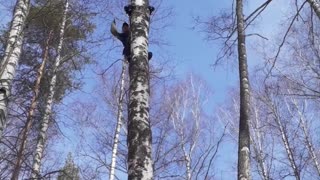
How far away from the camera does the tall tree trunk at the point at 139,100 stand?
12.1 ft

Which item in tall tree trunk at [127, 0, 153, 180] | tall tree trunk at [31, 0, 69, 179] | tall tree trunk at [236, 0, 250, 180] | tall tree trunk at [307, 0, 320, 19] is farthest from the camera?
tall tree trunk at [31, 0, 69, 179]

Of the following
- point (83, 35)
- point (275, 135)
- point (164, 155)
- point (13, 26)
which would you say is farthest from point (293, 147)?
point (13, 26)

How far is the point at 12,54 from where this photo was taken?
5.78m

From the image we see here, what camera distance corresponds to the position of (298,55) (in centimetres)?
1203

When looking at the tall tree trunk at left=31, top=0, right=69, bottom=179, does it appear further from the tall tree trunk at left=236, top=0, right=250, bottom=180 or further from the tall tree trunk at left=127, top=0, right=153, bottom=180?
the tall tree trunk at left=127, top=0, right=153, bottom=180

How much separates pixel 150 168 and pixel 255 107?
11819 mm

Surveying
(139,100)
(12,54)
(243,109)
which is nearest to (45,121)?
(12,54)

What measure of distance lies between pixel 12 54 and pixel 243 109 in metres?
3.76

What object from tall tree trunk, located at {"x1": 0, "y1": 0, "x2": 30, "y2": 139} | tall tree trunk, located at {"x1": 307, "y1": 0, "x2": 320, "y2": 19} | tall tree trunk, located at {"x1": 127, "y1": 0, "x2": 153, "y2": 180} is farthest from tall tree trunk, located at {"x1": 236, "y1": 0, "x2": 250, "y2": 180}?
tall tree trunk, located at {"x1": 0, "y1": 0, "x2": 30, "y2": 139}

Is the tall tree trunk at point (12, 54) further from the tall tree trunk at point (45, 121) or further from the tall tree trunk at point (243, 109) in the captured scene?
the tall tree trunk at point (243, 109)

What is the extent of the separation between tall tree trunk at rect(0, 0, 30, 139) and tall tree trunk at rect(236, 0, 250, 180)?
3.46 m

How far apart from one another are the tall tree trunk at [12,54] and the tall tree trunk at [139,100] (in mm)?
1426

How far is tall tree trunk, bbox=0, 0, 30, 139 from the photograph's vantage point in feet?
17.0

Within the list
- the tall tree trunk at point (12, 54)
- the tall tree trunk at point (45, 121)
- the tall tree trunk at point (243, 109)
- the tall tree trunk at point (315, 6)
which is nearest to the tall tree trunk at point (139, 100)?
the tall tree trunk at point (12, 54)
